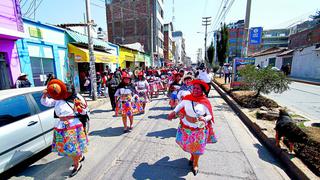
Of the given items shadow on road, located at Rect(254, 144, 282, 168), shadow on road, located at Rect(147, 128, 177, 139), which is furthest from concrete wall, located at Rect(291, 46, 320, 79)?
shadow on road, located at Rect(147, 128, 177, 139)

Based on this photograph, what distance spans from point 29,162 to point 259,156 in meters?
4.88

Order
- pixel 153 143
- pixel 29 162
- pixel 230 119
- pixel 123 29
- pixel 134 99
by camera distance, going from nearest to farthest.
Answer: pixel 29 162
pixel 153 143
pixel 134 99
pixel 230 119
pixel 123 29

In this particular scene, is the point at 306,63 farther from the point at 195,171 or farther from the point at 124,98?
the point at 195,171

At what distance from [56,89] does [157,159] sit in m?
A: 2.32

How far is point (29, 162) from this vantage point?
11.1ft

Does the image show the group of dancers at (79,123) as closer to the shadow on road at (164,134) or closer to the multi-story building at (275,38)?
the shadow on road at (164,134)

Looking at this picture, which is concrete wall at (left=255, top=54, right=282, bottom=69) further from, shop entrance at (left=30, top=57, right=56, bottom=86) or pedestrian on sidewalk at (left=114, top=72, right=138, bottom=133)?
shop entrance at (left=30, top=57, right=56, bottom=86)

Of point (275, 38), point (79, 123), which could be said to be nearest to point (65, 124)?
point (79, 123)

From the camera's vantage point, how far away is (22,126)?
287cm

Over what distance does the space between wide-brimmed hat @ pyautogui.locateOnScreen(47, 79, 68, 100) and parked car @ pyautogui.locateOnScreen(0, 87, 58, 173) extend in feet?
2.95

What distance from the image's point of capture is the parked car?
2623mm

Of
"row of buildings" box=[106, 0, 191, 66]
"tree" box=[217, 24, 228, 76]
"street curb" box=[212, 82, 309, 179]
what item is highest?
"row of buildings" box=[106, 0, 191, 66]

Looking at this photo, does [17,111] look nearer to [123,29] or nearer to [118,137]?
[118,137]

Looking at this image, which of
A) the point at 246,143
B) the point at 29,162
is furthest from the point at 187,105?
A: the point at 29,162
